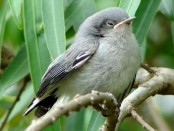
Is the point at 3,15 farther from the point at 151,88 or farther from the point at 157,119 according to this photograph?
the point at 157,119

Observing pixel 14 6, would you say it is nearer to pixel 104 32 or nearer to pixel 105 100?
pixel 104 32

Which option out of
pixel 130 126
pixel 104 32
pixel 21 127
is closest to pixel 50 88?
pixel 104 32

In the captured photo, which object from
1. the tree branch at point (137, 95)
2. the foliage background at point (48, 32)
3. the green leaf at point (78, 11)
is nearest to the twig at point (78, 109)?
the tree branch at point (137, 95)

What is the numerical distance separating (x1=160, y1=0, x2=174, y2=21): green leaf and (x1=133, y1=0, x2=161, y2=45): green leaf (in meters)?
0.13

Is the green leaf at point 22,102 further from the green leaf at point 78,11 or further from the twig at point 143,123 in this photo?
the twig at point 143,123

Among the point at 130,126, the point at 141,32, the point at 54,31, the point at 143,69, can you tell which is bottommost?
the point at 130,126

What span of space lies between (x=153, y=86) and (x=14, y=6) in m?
0.74

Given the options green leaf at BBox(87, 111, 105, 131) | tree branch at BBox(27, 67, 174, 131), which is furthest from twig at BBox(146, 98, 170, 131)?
green leaf at BBox(87, 111, 105, 131)

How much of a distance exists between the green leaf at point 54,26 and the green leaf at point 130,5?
290 millimetres

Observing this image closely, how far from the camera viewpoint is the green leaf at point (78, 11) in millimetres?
2871

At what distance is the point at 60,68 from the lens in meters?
2.54

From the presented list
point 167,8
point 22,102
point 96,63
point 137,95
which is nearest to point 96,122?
point 137,95

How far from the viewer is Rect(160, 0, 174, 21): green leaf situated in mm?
2896

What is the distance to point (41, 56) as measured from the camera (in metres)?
2.65
